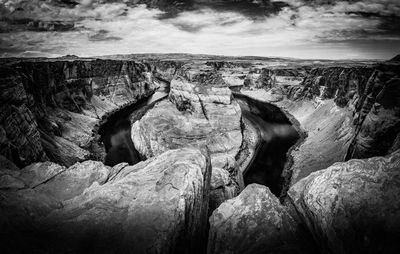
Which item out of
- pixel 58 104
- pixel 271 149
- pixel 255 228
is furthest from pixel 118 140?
pixel 255 228

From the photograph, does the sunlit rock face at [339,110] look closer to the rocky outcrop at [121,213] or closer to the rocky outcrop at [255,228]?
the rocky outcrop at [255,228]

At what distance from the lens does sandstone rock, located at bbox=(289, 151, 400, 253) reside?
12.3 metres

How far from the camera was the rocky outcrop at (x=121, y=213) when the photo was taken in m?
12.6

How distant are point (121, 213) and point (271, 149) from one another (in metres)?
49.6

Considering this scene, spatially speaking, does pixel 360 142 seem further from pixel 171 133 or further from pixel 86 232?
pixel 86 232

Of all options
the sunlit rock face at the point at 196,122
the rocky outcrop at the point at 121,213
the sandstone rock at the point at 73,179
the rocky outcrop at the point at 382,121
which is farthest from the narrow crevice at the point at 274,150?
the sandstone rock at the point at 73,179

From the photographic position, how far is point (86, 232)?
1327cm

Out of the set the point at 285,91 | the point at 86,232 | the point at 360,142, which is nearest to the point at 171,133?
the point at 360,142

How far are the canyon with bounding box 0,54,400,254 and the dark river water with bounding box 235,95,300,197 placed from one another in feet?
1.15

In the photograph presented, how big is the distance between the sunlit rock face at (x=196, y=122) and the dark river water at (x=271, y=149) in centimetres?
634

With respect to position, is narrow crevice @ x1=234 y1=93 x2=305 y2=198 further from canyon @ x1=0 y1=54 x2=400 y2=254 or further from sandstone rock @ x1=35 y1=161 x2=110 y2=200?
sandstone rock @ x1=35 y1=161 x2=110 y2=200

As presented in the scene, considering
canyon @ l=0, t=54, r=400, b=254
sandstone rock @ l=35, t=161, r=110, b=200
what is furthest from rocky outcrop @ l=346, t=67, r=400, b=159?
sandstone rock @ l=35, t=161, r=110, b=200

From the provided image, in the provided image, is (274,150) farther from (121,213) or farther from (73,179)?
(121,213)

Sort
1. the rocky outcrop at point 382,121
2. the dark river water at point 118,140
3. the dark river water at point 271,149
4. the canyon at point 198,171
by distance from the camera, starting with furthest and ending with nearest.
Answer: the dark river water at point 118,140 → the dark river water at point 271,149 → the rocky outcrop at point 382,121 → the canyon at point 198,171
